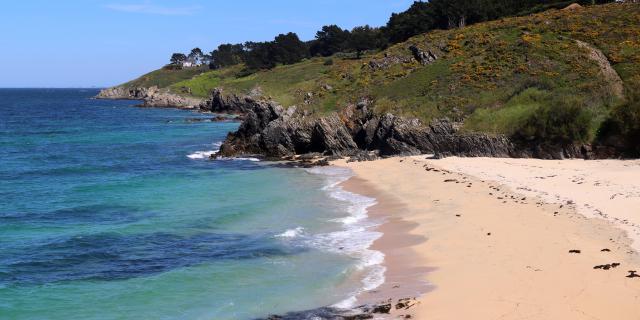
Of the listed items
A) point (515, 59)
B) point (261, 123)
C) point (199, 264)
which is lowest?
point (199, 264)

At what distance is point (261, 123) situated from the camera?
53.0 m

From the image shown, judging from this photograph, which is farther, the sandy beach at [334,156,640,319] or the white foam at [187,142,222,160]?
the white foam at [187,142,222,160]

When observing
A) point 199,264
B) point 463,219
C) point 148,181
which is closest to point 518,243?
point 463,219

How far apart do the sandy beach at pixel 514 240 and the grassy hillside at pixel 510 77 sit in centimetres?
673

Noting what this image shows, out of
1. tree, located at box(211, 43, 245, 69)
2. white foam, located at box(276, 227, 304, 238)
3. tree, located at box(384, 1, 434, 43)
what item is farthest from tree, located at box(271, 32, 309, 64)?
white foam, located at box(276, 227, 304, 238)

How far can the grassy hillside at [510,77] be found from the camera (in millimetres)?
40969

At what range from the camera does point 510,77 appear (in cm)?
4862

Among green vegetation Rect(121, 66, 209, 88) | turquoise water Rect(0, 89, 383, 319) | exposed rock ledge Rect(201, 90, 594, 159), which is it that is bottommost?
turquoise water Rect(0, 89, 383, 319)

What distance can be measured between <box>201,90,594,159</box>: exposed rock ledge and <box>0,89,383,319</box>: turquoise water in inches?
196

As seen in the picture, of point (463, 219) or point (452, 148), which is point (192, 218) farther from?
point (452, 148)

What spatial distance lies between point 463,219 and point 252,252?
8.82 metres

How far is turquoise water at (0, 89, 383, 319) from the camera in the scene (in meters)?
16.8

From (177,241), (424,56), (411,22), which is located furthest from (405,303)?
(411,22)

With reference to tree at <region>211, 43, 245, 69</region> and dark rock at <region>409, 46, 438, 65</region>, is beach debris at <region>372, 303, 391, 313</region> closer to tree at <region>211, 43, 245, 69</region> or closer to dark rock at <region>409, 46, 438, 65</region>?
dark rock at <region>409, 46, 438, 65</region>
